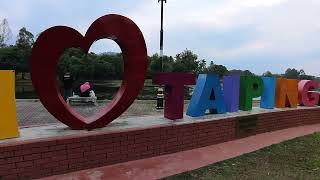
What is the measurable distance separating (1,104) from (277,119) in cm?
805

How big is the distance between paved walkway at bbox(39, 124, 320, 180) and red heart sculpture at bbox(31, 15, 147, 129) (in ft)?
3.18

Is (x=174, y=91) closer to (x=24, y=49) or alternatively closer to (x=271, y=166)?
(x=271, y=166)

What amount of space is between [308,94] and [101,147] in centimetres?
900

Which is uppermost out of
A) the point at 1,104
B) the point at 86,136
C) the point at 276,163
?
the point at 1,104

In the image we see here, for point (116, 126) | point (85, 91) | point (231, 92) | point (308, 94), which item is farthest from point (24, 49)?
point (116, 126)

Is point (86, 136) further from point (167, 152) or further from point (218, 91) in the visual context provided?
point (218, 91)

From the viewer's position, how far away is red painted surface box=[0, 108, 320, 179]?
645 cm

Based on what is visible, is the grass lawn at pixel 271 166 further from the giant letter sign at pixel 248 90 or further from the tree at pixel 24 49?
the tree at pixel 24 49

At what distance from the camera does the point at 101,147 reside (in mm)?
7523

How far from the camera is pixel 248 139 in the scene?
10.9 meters

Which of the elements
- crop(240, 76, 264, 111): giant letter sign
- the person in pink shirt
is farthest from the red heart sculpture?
the person in pink shirt

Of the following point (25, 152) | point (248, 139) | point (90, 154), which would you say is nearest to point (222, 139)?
point (248, 139)

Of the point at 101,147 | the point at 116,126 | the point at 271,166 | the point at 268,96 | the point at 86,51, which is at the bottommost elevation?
the point at 271,166

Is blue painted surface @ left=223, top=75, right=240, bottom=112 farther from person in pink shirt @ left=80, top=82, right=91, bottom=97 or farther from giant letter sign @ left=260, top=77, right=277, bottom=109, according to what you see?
person in pink shirt @ left=80, top=82, right=91, bottom=97
